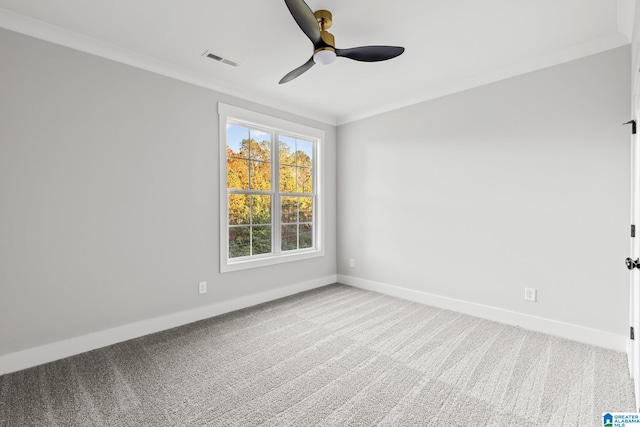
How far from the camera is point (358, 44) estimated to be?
8.50ft

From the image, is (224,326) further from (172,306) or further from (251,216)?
(251,216)

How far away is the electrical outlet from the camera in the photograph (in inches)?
114

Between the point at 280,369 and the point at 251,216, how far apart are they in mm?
2003

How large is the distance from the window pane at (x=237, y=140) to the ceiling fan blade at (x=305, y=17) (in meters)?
1.84

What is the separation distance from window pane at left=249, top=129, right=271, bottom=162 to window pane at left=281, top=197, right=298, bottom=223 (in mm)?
640

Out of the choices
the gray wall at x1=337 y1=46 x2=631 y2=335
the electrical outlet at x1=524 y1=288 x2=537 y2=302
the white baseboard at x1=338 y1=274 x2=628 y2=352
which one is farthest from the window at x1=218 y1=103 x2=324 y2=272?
the electrical outlet at x1=524 y1=288 x2=537 y2=302

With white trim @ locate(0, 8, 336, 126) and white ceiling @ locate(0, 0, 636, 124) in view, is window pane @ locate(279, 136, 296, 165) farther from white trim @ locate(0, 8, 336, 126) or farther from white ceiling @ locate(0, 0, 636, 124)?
white ceiling @ locate(0, 0, 636, 124)

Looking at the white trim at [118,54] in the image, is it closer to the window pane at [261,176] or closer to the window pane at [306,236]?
the window pane at [261,176]

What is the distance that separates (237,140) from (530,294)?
11.7ft

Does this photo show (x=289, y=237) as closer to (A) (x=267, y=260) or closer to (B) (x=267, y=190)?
(A) (x=267, y=260)

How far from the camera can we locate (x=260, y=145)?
3857 mm

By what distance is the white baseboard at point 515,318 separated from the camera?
253cm

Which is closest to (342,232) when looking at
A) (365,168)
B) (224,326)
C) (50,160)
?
(365,168)

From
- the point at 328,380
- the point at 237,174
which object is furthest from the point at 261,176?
the point at 328,380
